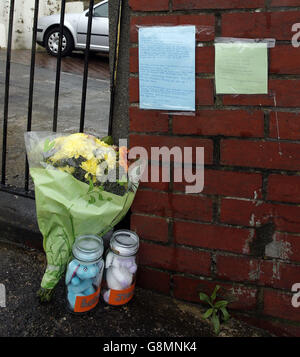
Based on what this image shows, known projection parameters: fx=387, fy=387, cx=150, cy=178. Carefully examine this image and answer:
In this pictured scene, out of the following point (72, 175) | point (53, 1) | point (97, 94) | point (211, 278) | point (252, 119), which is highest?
point (53, 1)

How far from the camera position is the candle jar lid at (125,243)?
1.55 meters

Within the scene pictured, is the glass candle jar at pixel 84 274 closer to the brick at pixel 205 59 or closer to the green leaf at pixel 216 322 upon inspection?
the green leaf at pixel 216 322

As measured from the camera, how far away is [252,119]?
138 centimetres

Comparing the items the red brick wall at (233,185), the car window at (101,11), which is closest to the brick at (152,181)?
the red brick wall at (233,185)

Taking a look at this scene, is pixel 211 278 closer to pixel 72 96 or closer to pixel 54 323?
pixel 54 323

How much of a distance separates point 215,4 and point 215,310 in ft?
3.82

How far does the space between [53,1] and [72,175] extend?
35.9 ft

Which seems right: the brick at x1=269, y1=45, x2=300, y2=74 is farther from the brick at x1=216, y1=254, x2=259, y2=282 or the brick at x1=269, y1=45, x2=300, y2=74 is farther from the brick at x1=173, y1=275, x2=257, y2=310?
the brick at x1=173, y1=275, x2=257, y2=310

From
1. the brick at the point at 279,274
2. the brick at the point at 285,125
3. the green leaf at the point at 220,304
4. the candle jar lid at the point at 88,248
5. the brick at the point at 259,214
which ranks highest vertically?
the brick at the point at 285,125

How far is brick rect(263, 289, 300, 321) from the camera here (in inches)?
59.7

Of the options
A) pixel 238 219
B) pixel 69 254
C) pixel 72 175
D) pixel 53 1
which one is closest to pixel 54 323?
pixel 69 254

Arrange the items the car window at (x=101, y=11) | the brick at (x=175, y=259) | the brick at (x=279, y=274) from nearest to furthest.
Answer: the brick at (x=279, y=274) < the brick at (x=175, y=259) < the car window at (x=101, y=11)

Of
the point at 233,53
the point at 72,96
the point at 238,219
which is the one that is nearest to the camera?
the point at 233,53

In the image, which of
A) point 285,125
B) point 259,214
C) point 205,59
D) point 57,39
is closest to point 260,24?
point 205,59
